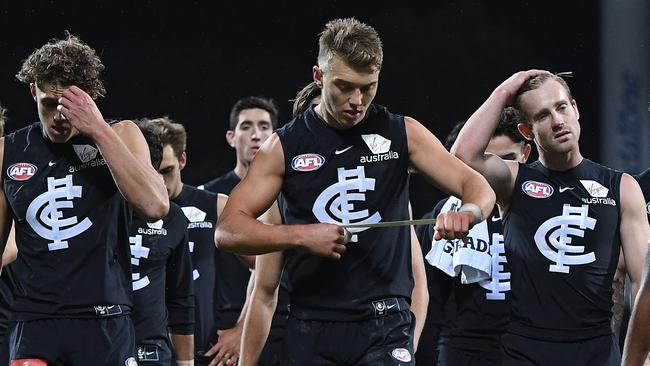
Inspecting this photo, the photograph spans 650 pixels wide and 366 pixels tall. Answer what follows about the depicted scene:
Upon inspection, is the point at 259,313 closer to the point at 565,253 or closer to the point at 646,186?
the point at 565,253

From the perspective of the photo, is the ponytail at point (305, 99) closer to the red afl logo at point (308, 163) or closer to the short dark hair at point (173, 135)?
the red afl logo at point (308, 163)

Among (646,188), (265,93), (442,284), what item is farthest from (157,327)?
(265,93)

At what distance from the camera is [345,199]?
381 cm

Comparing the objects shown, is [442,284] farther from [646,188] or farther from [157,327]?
[157,327]

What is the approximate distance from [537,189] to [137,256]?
6.48 feet

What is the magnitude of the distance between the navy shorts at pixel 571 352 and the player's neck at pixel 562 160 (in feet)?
2.32

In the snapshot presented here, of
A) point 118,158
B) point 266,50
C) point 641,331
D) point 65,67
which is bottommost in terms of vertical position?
point 641,331

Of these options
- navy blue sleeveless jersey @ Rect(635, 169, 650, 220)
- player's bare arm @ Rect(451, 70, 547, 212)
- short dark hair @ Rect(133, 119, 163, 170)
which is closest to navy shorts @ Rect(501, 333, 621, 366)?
player's bare arm @ Rect(451, 70, 547, 212)

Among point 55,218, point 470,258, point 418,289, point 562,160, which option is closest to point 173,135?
point 470,258

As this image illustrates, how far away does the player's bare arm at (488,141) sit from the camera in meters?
4.56

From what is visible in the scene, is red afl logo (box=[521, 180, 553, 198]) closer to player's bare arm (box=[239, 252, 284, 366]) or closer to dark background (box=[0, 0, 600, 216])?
player's bare arm (box=[239, 252, 284, 366])

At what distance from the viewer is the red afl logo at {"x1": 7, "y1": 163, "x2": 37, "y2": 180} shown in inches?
157

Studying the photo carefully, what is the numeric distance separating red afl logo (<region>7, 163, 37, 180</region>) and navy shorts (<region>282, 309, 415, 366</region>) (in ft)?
3.70

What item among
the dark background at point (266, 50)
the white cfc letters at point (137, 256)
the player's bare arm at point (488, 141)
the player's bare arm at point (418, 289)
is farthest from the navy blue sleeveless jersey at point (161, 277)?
the dark background at point (266, 50)
